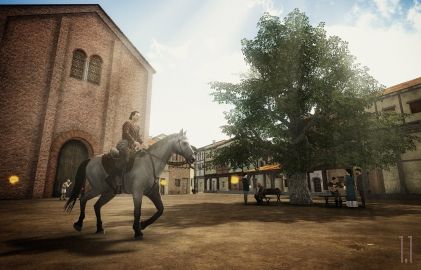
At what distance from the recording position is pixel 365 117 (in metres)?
13.1

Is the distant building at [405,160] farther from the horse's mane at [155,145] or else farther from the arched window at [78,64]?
the arched window at [78,64]

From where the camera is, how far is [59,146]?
603 inches

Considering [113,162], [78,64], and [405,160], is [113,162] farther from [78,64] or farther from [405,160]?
[405,160]

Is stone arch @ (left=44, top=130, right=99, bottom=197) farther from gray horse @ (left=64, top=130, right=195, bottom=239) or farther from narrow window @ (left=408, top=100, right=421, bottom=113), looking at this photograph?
narrow window @ (left=408, top=100, right=421, bottom=113)

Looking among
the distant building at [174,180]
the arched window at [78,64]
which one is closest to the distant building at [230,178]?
the distant building at [174,180]

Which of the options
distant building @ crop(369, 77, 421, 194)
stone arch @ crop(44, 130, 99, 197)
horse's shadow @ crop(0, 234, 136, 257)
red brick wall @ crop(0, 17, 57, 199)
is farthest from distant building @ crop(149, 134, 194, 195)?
horse's shadow @ crop(0, 234, 136, 257)

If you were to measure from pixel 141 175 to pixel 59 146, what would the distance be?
12970mm

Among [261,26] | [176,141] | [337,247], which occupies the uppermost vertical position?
[261,26]

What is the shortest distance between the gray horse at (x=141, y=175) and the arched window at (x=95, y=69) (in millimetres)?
13773

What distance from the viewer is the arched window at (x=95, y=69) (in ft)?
58.1

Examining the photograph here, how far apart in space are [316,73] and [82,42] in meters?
16.1

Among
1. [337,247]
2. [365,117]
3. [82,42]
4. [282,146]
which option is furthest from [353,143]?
[82,42]

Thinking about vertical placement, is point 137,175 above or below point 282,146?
below

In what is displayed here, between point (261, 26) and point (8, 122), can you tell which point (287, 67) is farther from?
point (8, 122)
